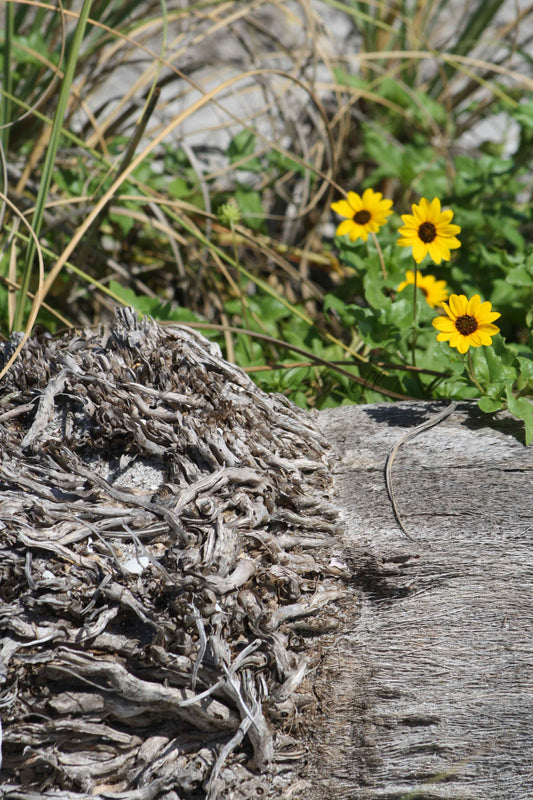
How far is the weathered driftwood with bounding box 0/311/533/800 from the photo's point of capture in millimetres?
1146

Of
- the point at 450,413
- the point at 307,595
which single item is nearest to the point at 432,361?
the point at 450,413

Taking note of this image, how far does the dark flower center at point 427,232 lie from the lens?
74.0 inches

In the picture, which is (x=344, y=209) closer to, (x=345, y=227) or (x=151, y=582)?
(x=345, y=227)

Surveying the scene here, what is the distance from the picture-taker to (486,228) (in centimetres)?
284

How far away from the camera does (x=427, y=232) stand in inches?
74.2

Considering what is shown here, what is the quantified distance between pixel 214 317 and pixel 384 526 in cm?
164

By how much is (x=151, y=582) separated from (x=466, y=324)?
0.93 meters

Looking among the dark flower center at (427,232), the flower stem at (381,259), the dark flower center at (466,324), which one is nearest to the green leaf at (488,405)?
the dark flower center at (466,324)

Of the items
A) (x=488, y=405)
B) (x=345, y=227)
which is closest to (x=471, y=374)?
(x=488, y=405)

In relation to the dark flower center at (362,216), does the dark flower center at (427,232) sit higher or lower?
higher

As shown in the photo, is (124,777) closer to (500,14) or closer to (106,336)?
(106,336)

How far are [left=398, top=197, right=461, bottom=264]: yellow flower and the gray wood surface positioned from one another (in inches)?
21.5

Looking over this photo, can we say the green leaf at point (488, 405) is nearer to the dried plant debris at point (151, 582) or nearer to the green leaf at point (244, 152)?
the dried plant debris at point (151, 582)

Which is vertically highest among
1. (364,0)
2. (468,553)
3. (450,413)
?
(364,0)
